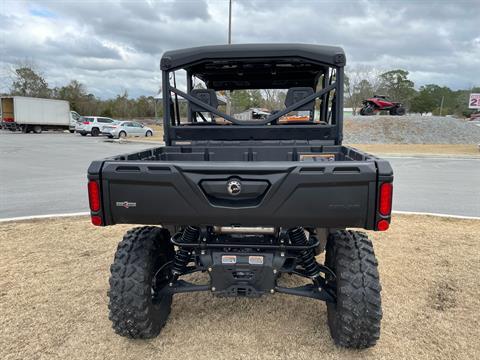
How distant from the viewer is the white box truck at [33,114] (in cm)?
3177

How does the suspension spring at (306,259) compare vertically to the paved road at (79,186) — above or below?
above

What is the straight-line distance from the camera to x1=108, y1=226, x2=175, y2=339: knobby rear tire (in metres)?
2.73

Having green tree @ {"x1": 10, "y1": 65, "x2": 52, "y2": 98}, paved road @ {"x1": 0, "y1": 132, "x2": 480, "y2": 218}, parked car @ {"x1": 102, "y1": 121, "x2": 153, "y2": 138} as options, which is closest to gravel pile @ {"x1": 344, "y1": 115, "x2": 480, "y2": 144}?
paved road @ {"x1": 0, "y1": 132, "x2": 480, "y2": 218}

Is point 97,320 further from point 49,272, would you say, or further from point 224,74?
point 224,74

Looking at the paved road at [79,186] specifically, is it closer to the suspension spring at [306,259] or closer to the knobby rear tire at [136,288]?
the knobby rear tire at [136,288]

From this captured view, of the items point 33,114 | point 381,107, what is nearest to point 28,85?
point 33,114

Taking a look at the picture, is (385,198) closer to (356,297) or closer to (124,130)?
(356,297)

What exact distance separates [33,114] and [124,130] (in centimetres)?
971

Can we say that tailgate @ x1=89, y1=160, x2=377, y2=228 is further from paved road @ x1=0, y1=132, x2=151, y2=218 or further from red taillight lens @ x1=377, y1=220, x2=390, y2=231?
paved road @ x1=0, y1=132, x2=151, y2=218

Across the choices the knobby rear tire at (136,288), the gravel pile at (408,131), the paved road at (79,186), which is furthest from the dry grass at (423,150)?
the knobby rear tire at (136,288)

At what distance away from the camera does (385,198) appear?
2.27m

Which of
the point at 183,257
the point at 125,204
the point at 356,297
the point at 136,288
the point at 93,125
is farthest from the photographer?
the point at 93,125

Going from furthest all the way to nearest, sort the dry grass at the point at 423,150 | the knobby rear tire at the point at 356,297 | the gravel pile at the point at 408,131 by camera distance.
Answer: the gravel pile at the point at 408,131 < the dry grass at the point at 423,150 < the knobby rear tire at the point at 356,297

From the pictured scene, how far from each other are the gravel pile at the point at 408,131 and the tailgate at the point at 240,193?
2317 centimetres
